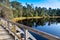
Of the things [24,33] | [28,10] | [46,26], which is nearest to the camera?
[24,33]

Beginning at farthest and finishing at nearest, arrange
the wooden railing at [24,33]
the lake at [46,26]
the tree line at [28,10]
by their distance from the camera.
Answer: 1. the tree line at [28,10]
2. the lake at [46,26]
3. the wooden railing at [24,33]

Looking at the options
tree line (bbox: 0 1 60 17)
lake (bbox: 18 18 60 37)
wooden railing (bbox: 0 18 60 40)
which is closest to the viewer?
wooden railing (bbox: 0 18 60 40)

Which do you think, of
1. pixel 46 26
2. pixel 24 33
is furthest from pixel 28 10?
pixel 24 33

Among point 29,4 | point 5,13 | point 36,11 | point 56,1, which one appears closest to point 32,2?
point 29,4

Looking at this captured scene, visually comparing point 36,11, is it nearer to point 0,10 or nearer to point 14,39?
point 0,10

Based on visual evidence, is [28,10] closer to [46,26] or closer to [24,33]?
[46,26]

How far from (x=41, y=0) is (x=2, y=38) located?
56.7 meters

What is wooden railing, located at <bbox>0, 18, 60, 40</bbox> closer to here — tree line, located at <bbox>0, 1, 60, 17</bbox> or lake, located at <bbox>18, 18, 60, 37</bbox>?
lake, located at <bbox>18, 18, 60, 37</bbox>

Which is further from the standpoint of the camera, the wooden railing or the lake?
the lake

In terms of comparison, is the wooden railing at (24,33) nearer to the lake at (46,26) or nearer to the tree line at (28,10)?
the lake at (46,26)

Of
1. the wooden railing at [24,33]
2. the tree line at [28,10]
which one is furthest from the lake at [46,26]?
the wooden railing at [24,33]

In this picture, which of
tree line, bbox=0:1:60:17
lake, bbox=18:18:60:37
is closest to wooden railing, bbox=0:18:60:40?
lake, bbox=18:18:60:37

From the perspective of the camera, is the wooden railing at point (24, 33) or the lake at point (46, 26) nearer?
the wooden railing at point (24, 33)

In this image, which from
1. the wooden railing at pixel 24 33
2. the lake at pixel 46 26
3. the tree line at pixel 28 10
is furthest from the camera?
the tree line at pixel 28 10
